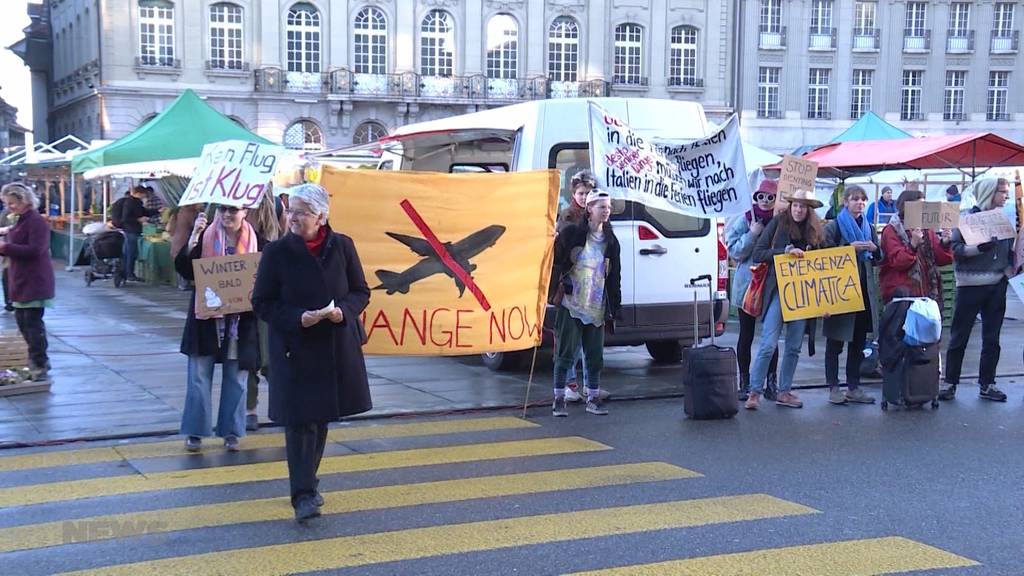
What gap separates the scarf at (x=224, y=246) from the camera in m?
7.14

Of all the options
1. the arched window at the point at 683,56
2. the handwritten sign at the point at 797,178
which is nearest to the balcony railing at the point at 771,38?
the arched window at the point at 683,56

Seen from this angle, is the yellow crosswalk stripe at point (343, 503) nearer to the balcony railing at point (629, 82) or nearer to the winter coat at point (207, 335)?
the winter coat at point (207, 335)

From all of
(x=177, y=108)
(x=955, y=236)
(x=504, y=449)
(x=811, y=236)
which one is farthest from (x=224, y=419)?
(x=177, y=108)

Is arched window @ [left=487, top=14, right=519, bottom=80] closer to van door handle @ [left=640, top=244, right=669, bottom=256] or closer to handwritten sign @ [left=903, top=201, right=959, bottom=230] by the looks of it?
van door handle @ [left=640, top=244, right=669, bottom=256]

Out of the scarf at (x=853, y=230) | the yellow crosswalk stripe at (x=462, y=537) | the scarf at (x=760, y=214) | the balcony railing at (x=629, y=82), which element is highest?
the balcony railing at (x=629, y=82)

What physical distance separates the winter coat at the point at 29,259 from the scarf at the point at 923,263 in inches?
291

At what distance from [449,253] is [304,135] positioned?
37.0 metres

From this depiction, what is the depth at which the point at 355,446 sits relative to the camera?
302 inches

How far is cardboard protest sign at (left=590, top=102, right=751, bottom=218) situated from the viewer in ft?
29.0

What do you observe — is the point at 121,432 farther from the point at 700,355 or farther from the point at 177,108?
the point at 177,108

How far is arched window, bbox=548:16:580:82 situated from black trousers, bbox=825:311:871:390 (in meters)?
38.1

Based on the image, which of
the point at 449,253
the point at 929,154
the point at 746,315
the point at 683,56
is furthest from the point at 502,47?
the point at 449,253

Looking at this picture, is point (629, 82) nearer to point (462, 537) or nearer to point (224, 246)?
point (224, 246)

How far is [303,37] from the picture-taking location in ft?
143
